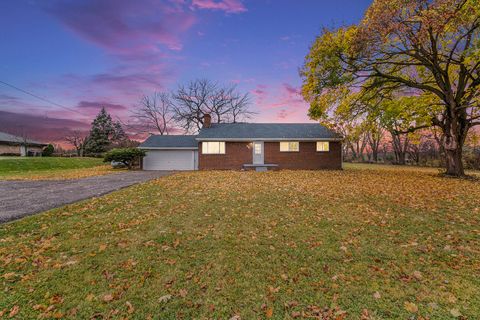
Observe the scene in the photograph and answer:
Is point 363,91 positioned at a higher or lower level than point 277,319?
higher

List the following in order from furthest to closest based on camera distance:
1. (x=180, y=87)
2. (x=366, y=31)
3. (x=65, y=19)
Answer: (x=180, y=87)
(x=65, y=19)
(x=366, y=31)

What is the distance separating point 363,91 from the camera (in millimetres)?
15406

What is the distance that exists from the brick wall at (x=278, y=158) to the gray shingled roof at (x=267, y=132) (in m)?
0.78

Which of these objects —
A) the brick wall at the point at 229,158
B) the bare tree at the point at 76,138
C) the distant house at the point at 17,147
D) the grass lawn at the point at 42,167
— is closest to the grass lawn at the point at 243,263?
the brick wall at the point at 229,158

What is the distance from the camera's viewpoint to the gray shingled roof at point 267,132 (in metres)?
21.0

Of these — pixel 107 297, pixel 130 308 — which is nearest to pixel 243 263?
pixel 130 308

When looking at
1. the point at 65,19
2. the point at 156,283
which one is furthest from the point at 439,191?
the point at 65,19

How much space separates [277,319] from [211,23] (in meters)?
18.5

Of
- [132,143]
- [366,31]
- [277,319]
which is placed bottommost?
[277,319]

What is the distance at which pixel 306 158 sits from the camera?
21.0 metres

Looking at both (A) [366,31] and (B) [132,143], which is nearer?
(A) [366,31]

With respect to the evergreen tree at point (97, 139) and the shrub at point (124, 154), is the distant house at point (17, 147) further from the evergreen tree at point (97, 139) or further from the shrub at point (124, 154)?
the shrub at point (124, 154)

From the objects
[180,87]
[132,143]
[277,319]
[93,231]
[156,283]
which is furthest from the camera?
[132,143]

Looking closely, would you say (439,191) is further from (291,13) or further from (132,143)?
(132,143)
